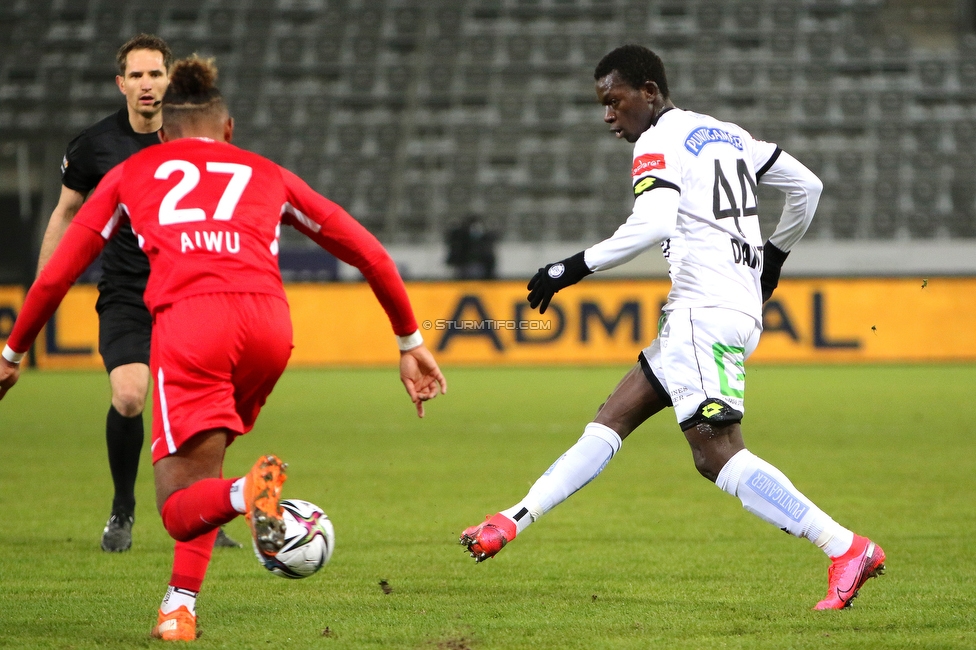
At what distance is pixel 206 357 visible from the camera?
3.49 m

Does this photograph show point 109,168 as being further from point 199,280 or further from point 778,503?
point 778,503

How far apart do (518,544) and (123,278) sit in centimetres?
216

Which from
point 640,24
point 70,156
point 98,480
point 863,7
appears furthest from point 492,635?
point 863,7

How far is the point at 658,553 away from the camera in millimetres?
5379

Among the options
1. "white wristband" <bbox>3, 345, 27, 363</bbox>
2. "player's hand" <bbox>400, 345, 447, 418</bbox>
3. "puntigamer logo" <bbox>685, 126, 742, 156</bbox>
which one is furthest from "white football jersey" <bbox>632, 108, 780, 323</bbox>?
"white wristband" <bbox>3, 345, 27, 363</bbox>

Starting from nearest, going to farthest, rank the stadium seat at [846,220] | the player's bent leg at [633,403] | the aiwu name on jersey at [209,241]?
the aiwu name on jersey at [209,241]
the player's bent leg at [633,403]
the stadium seat at [846,220]

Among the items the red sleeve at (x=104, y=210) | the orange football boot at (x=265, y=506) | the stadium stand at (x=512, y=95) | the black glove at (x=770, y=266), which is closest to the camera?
the orange football boot at (x=265, y=506)

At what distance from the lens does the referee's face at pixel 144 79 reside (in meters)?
5.50

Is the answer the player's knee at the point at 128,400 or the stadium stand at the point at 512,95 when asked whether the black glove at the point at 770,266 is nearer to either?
the player's knee at the point at 128,400

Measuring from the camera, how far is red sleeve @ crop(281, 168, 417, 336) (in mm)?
3766

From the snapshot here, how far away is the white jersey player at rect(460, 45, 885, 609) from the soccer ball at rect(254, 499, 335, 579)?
105 cm

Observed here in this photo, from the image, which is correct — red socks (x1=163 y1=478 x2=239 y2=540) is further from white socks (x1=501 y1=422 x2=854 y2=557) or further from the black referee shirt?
the black referee shirt

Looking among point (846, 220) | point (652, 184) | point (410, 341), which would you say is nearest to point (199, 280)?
point (410, 341)

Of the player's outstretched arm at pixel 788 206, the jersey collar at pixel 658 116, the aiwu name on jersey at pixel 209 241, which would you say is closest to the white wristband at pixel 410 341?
the aiwu name on jersey at pixel 209 241
